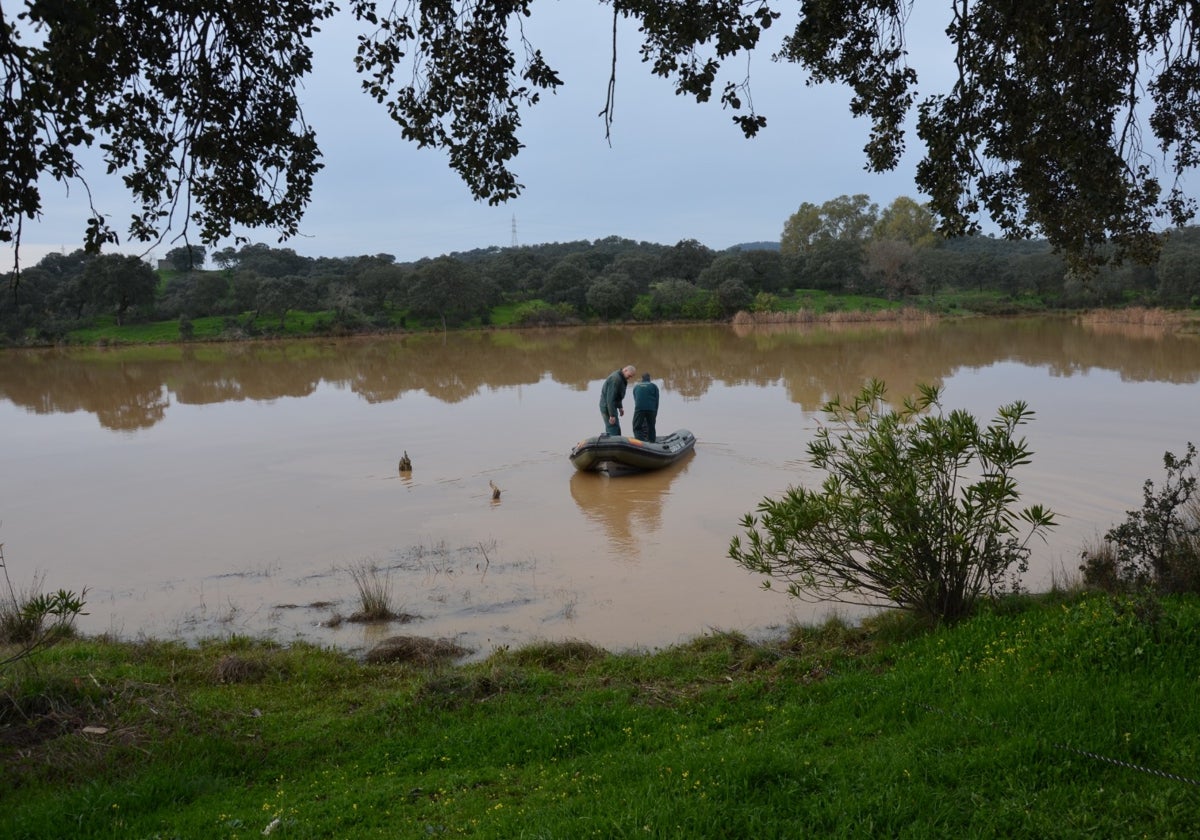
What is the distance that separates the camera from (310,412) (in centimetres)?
2378

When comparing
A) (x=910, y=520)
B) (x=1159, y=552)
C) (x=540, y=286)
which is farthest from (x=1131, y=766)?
(x=540, y=286)

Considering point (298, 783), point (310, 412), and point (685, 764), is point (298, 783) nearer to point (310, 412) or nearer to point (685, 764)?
point (685, 764)

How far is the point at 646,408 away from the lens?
15398 mm

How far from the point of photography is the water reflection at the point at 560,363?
26.9 m

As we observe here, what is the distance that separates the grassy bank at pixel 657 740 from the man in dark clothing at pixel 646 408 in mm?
8809

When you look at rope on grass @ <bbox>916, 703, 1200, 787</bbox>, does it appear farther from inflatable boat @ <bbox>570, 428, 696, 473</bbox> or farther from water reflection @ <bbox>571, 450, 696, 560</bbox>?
inflatable boat @ <bbox>570, 428, 696, 473</bbox>

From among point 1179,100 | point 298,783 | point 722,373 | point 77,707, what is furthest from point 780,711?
point 722,373

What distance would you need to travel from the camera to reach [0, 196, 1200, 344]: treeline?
5388cm

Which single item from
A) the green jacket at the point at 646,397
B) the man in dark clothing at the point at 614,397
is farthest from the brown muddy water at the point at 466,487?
the green jacket at the point at 646,397

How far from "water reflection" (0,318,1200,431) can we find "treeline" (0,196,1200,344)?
5682mm

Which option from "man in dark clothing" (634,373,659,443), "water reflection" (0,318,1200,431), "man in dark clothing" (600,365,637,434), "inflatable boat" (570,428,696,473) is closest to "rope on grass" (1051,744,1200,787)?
"inflatable boat" (570,428,696,473)

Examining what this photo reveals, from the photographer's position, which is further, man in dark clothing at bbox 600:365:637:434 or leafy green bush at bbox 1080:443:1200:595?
man in dark clothing at bbox 600:365:637:434

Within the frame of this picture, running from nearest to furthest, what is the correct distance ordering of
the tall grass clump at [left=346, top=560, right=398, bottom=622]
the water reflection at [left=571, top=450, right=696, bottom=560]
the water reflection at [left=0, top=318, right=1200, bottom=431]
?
the tall grass clump at [left=346, top=560, right=398, bottom=622], the water reflection at [left=571, top=450, right=696, bottom=560], the water reflection at [left=0, top=318, right=1200, bottom=431]

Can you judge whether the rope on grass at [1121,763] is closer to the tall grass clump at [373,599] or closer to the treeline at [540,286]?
the tall grass clump at [373,599]
